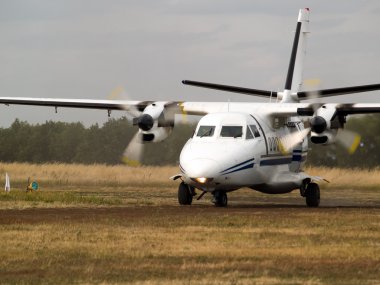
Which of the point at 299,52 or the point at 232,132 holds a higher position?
the point at 299,52

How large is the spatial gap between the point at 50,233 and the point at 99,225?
6.15ft

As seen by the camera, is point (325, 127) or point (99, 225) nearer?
point (99, 225)

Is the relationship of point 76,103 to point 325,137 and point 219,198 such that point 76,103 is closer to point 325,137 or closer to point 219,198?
point 219,198

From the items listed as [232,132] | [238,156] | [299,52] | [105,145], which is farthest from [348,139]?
Answer: [105,145]

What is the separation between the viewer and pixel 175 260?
15500mm

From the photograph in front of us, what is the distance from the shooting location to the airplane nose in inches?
1052

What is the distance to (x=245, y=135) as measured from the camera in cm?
2864

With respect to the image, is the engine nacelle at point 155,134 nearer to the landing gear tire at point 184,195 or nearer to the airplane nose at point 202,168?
the landing gear tire at point 184,195

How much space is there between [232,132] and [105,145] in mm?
41808

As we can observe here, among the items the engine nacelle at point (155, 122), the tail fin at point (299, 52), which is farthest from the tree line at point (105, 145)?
the engine nacelle at point (155, 122)

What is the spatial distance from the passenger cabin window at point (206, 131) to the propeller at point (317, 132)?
2969 millimetres

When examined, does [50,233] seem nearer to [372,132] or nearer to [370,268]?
[370,268]

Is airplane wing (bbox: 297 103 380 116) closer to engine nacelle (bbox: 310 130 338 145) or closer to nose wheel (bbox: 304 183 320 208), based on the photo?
engine nacelle (bbox: 310 130 338 145)

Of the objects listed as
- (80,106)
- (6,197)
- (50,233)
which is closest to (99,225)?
(50,233)
